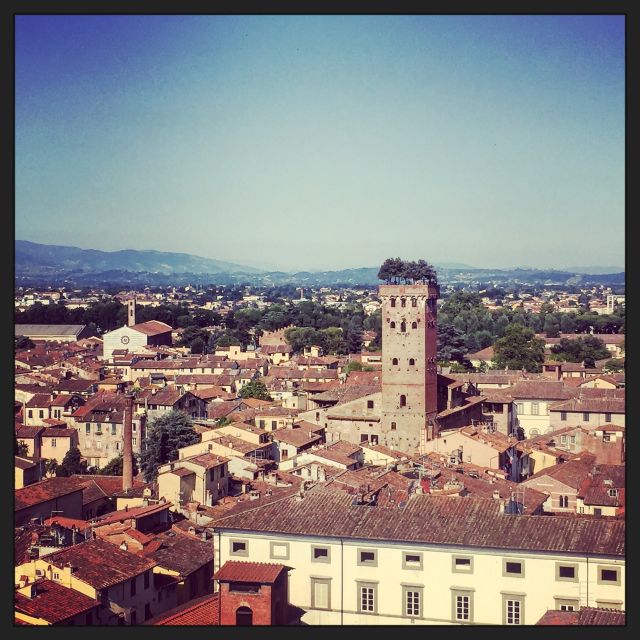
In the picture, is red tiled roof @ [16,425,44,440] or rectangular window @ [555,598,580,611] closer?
rectangular window @ [555,598,580,611]

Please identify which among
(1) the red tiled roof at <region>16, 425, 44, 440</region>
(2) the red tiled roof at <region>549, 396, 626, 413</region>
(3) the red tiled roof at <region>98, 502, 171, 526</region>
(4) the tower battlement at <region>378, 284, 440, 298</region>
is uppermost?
(4) the tower battlement at <region>378, 284, 440, 298</region>

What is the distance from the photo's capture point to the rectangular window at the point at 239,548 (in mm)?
18641

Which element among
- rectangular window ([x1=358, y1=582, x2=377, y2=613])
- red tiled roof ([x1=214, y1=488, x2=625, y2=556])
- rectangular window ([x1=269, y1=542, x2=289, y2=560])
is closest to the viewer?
red tiled roof ([x1=214, y1=488, x2=625, y2=556])

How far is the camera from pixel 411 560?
17.6m

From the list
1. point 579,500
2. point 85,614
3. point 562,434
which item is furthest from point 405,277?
point 85,614

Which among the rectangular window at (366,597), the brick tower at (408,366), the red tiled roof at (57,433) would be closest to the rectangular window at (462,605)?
the rectangular window at (366,597)

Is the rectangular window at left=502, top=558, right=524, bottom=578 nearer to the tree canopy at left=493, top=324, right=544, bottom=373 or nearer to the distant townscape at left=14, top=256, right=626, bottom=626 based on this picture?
the distant townscape at left=14, top=256, right=626, bottom=626

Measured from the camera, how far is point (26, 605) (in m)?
16.4

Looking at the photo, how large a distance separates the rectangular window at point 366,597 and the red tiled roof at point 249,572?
4.43ft

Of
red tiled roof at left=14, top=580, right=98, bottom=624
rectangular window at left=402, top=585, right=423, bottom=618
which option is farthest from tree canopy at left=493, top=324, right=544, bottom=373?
red tiled roof at left=14, top=580, right=98, bottom=624

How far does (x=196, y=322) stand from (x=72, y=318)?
36.6ft

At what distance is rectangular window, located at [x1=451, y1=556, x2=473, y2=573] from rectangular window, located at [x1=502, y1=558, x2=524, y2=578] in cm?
54

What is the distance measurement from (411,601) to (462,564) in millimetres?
1066

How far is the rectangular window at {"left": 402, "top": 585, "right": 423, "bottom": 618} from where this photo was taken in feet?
57.2
